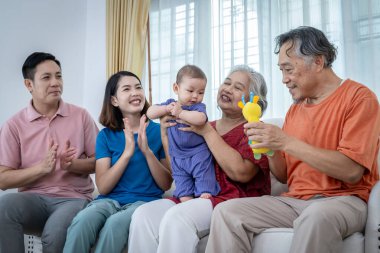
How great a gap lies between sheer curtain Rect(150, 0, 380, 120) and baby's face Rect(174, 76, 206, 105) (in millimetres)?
1736

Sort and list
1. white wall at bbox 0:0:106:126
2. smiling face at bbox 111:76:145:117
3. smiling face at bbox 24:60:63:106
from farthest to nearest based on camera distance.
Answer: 1. white wall at bbox 0:0:106:126
2. smiling face at bbox 24:60:63:106
3. smiling face at bbox 111:76:145:117

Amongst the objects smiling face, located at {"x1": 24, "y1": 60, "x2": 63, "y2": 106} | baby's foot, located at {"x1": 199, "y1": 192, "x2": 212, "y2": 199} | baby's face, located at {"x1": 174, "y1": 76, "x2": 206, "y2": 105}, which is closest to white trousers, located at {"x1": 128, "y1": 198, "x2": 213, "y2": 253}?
baby's foot, located at {"x1": 199, "y1": 192, "x2": 212, "y2": 199}

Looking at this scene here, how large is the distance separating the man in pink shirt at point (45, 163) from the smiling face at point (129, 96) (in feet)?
1.00

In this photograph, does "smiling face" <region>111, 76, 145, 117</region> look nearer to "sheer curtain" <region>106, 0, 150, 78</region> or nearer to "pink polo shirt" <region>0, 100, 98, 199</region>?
"pink polo shirt" <region>0, 100, 98, 199</region>

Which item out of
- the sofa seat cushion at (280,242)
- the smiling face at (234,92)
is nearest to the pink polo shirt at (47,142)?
the smiling face at (234,92)

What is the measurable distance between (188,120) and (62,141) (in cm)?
87

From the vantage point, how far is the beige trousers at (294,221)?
1474 millimetres

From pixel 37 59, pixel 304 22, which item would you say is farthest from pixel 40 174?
pixel 304 22

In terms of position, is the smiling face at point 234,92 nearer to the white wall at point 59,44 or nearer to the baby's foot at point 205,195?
the baby's foot at point 205,195

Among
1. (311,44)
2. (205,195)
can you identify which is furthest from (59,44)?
(311,44)

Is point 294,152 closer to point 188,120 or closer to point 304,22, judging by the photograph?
point 188,120

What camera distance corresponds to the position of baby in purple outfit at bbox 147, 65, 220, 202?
1.96 meters

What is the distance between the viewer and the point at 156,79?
14.7 feet

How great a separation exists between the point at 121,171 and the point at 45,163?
40cm
